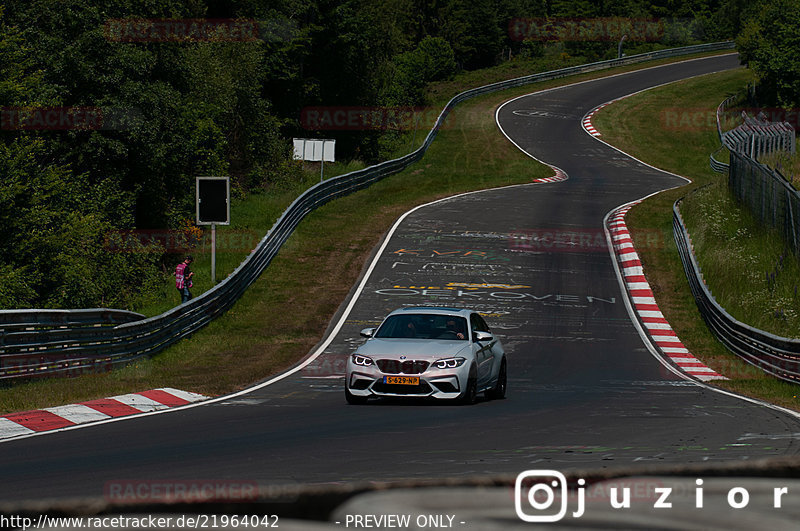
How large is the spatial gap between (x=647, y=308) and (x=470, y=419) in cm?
1659

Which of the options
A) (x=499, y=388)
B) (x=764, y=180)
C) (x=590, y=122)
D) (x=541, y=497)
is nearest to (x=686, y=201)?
(x=764, y=180)

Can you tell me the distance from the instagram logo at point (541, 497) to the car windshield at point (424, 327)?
11.6 m

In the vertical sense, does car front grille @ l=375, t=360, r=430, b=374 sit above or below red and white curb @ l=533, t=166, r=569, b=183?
below

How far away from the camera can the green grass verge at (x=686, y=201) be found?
22250 millimetres

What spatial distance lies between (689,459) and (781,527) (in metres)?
5.78

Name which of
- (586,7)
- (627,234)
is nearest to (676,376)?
(627,234)

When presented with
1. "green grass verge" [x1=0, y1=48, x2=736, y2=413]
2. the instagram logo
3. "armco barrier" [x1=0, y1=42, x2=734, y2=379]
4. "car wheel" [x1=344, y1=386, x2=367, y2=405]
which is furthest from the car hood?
the instagram logo

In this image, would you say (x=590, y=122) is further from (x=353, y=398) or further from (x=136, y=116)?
(x=353, y=398)

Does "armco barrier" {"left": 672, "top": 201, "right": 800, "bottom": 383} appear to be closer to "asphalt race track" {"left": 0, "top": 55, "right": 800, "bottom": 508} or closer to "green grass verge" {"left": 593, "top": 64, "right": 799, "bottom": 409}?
"green grass verge" {"left": 593, "top": 64, "right": 799, "bottom": 409}

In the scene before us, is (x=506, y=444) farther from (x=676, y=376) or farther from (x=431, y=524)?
(x=676, y=376)

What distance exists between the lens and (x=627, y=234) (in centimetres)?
3788

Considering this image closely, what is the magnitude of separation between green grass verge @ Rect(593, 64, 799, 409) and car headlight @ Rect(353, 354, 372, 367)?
655 cm

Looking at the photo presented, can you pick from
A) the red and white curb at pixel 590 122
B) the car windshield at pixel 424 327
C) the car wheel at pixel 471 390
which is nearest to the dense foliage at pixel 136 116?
the red and white curb at pixel 590 122

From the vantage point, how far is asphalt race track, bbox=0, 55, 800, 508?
343 inches
